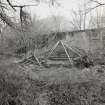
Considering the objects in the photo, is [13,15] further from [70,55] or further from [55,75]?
[70,55]

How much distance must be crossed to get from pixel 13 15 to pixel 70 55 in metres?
5.90

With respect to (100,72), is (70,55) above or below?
above

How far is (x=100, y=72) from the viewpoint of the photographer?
8.12 meters

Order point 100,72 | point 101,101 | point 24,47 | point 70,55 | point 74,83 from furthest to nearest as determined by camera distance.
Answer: point 24,47, point 70,55, point 100,72, point 74,83, point 101,101

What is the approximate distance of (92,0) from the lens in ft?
28.7

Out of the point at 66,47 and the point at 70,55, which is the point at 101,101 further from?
the point at 66,47

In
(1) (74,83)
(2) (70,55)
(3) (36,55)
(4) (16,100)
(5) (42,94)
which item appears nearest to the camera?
(4) (16,100)

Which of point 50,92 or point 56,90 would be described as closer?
point 50,92

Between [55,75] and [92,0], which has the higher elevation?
[92,0]

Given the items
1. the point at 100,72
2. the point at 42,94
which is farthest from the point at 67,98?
the point at 100,72

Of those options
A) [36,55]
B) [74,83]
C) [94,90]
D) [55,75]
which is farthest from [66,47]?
[94,90]

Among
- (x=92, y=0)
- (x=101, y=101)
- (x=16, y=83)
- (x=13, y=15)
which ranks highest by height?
(x=92, y=0)

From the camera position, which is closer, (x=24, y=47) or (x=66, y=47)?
(x=66, y=47)

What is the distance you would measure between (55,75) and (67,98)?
2763mm
